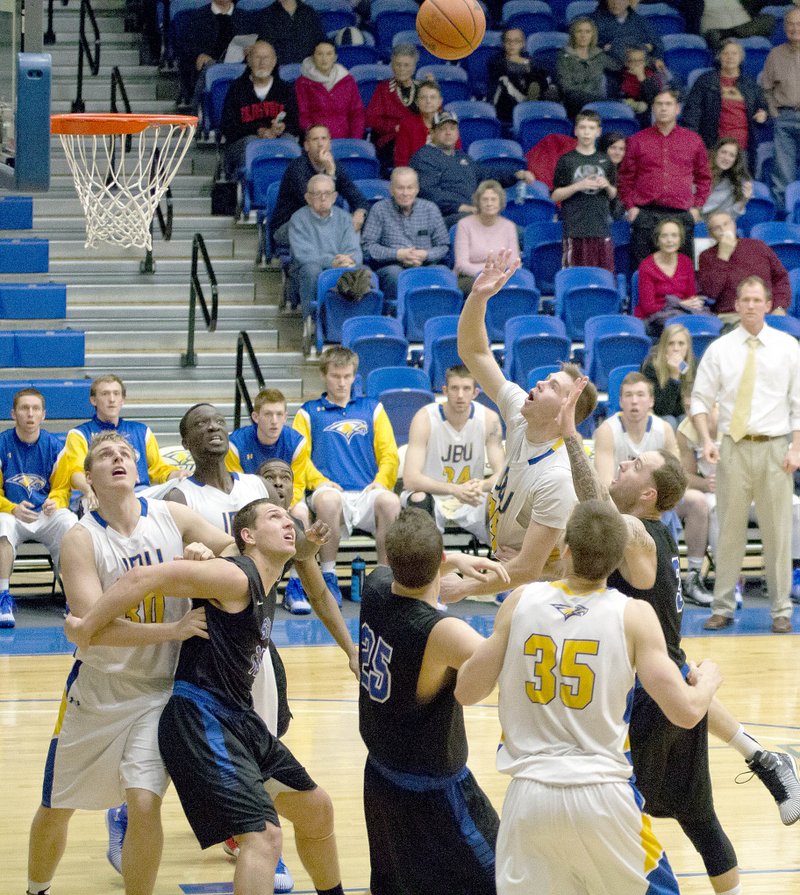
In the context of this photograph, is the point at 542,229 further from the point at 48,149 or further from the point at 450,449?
the point at 48,149

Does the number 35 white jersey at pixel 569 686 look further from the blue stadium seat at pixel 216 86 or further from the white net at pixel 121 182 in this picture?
the blue stadium seat at pixel 216 86

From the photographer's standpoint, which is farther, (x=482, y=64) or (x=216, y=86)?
(x=482, y=64)

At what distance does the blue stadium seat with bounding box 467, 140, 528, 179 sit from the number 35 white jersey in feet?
31.4

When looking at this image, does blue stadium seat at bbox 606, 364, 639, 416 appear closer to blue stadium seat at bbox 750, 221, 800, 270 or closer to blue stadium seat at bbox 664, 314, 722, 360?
blue stadium seat at bbox 664, 314, 722, 360

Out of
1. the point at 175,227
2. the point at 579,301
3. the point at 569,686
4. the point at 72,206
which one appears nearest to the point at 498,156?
the point at 579,301

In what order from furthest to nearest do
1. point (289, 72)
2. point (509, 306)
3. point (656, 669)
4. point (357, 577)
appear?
point (289, 72), point (509, 306), point (357, 577), point (656, 669)

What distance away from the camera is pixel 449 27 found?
8.16 m

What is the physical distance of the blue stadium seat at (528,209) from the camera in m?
12.8

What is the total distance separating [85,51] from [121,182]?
2.97 metres

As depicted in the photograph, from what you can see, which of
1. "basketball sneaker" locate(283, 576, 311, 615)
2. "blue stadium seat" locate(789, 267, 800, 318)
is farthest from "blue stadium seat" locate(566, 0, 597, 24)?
"basketball sneaker" locate(283, 576, 311, 615)

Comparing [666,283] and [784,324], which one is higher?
[666,283]

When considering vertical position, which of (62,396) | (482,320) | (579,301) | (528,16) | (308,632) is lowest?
(308,632)

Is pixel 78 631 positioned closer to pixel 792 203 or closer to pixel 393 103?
pixel 393 103

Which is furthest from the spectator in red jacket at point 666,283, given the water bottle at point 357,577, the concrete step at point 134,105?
the concrete step at point 134,105
